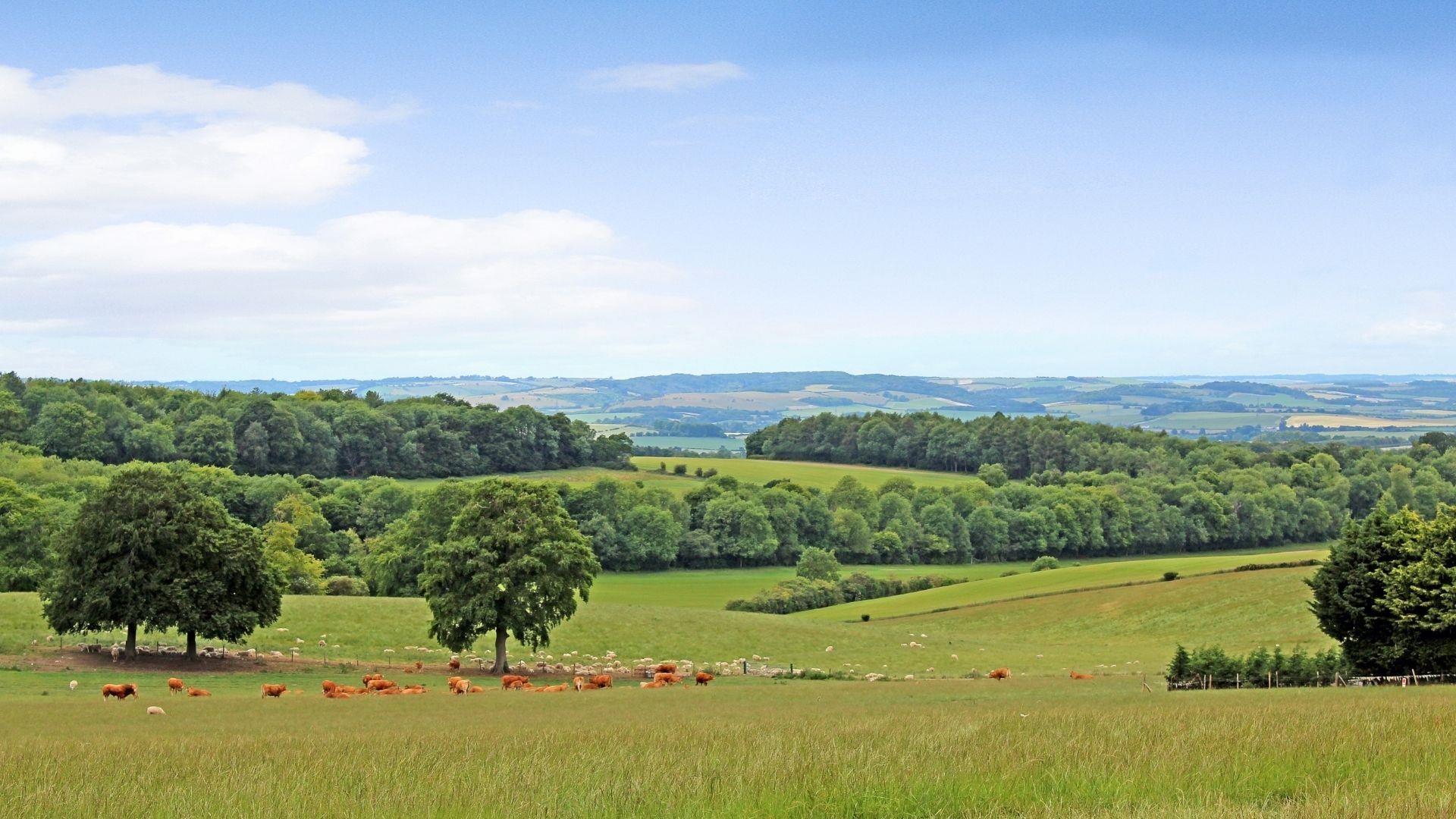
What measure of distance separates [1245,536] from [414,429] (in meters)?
126

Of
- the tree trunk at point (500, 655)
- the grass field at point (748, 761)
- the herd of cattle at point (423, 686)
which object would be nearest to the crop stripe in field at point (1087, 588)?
the herd of cattle at point (423, 686)

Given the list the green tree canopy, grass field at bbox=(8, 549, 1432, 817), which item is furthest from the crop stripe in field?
grass field at bbox=(8, 549, 1432, 817)

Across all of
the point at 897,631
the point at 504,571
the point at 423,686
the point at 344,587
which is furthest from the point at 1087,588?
the point at 344,587

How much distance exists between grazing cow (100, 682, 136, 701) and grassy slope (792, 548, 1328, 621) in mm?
56517

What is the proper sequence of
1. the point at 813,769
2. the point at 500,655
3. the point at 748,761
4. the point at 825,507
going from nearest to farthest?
the point at 813,769 → the point at 748,761 → the point at 500,655 → the point at 825,507

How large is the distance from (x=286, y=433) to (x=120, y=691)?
137 m

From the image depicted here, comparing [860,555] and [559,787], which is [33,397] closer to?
[860,555]

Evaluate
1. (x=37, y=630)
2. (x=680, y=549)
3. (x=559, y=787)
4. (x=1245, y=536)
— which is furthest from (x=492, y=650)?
(x=1245, y=536)

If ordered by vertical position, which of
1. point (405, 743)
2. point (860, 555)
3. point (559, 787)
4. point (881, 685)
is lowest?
point (860, 555)

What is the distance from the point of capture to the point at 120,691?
40031 mm

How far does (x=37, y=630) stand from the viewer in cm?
5572

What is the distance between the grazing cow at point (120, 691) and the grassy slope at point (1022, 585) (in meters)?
56.5

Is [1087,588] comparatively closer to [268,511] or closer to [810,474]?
[268,511]

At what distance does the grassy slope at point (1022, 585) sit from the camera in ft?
295
